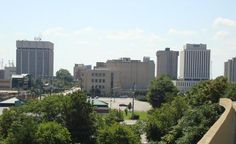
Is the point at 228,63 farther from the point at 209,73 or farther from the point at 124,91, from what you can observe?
Answer: the point at 124,91

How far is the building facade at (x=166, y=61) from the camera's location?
187675 millimetres

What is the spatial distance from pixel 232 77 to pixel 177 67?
24.1 m

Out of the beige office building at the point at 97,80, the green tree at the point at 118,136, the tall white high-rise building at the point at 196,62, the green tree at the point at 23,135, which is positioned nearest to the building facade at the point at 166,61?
the tall white high-rise building at the point at 196,62

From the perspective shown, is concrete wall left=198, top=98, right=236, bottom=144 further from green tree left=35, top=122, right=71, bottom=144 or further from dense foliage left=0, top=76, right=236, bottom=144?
green tree left=35, top=122, right=71, bottom=144

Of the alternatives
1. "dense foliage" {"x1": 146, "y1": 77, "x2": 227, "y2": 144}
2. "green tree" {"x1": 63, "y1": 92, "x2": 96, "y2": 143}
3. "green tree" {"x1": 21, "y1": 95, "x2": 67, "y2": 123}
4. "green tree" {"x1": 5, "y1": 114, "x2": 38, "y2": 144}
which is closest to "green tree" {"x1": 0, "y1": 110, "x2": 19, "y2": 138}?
"green tree" {"x1": 21, "y1": 95, "x2": 67, "y2": 123}

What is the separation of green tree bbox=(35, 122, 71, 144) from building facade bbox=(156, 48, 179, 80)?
6251 inches

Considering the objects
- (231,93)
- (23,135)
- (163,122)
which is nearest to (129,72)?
(231,93)

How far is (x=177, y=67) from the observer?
19438 centimetres

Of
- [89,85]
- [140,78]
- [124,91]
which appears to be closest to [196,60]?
[140,78]

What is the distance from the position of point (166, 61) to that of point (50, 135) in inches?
6374

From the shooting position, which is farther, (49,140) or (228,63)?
(228,63)

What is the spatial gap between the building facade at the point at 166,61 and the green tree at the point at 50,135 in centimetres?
15879

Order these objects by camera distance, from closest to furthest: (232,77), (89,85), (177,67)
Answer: (89,85)
(232,77)
(177,67)

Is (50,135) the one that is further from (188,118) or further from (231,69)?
(231,69)
